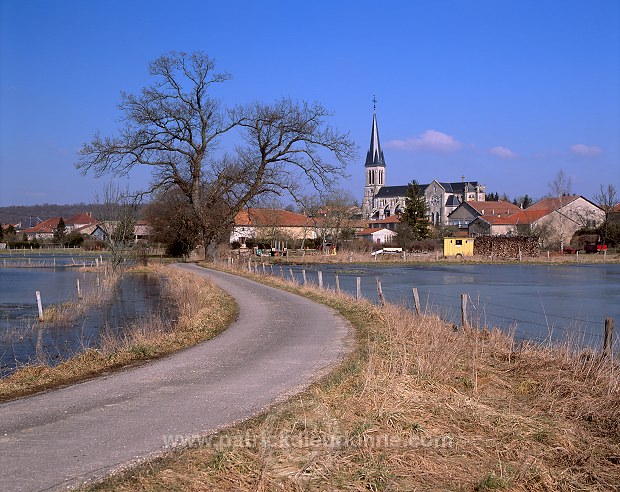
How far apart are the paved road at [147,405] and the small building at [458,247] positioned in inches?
2270

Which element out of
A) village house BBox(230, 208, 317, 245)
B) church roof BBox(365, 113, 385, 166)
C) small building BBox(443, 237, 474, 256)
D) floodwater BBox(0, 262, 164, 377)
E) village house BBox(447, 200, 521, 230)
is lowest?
floodwater BBox(0, 262, 164, 377)

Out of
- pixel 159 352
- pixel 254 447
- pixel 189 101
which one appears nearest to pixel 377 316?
pixel 159 352

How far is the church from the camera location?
146 meters

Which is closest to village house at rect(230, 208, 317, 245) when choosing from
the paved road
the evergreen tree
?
the evergreen tree

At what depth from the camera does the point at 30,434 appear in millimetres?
6871

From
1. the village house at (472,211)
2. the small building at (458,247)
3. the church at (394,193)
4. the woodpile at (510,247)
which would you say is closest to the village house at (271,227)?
the small building at (458,247)

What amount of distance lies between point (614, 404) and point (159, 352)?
8016mm

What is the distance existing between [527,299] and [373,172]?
15680 cm

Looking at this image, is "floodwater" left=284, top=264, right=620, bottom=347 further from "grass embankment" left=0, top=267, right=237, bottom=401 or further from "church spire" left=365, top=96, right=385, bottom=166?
"church spire" left=365, top=96, right=385, bottom=166

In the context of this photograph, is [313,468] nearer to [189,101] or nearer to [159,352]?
[159,352]

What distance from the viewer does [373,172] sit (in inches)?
7244

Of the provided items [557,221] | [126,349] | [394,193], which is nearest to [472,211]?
[557,221]

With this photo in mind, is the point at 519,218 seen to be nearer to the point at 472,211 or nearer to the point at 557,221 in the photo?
the point at 557,221

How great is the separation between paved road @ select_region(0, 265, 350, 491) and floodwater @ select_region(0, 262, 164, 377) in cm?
447
